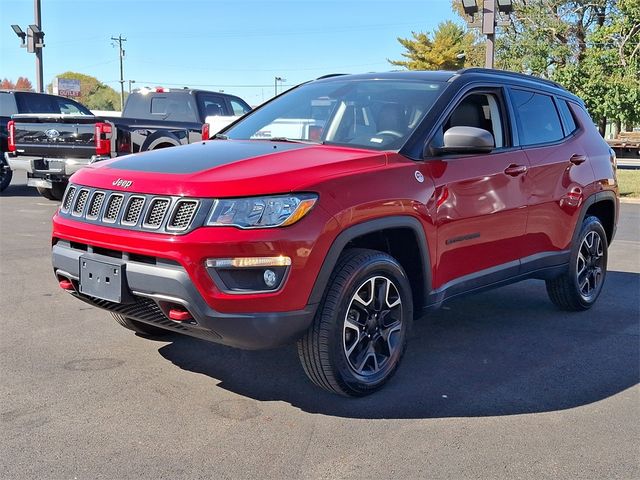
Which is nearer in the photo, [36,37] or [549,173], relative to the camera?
[549,173]

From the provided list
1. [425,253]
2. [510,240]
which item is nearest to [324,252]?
[425,253]

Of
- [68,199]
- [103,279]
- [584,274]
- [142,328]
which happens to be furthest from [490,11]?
[103,279]

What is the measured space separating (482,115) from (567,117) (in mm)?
1346

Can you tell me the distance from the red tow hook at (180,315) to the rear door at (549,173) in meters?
2.71

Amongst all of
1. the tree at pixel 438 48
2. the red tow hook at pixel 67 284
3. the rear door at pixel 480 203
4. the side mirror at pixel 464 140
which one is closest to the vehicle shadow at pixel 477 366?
the rear door at pixel 480 203

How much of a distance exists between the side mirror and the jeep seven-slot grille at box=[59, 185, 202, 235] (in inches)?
63.0

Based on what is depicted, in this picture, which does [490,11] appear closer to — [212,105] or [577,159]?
[212,105]

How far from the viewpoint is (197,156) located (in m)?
4.05

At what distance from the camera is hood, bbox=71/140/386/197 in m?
3.49

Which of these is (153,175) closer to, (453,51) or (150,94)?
(150,94)

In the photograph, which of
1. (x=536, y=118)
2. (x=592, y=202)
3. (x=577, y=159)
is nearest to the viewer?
(x=536, y=118)

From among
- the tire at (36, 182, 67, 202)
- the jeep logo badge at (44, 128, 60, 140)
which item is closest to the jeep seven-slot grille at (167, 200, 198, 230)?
the jeep logo badge at (44, 128, 60, 140)

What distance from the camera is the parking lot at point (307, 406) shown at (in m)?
3.21

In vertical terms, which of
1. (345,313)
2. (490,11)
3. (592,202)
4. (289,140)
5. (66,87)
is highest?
(66,87)
